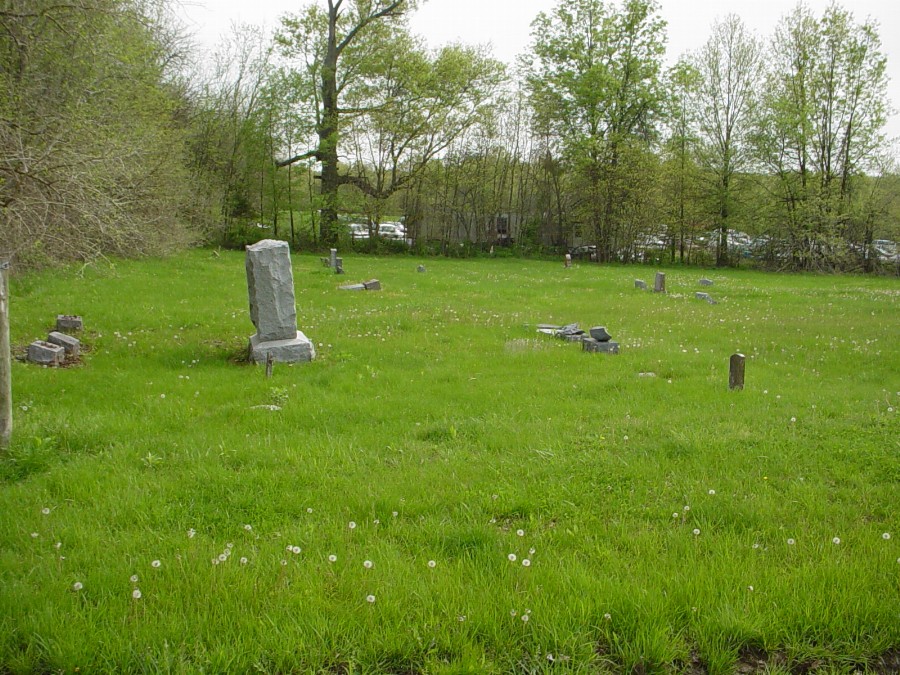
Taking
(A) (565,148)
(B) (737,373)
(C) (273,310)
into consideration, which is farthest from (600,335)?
(A) (565,148)

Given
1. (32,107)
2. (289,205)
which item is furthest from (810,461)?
(289,205)

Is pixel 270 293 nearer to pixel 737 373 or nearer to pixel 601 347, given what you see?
pixel 601 347

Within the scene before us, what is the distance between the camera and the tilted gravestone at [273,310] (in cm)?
959

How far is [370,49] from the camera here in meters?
34.7

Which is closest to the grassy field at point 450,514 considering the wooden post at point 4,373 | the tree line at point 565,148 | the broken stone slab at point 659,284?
the wooden post at point 4,373

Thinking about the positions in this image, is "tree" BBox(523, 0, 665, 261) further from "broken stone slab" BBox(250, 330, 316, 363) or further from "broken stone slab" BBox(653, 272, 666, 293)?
"broken stone slab" BBox(250, 330, 316, 363)

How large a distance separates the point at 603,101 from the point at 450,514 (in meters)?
36.8

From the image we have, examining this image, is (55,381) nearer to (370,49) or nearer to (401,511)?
(401,511)

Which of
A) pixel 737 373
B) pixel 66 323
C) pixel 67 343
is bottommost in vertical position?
pixel 737 373

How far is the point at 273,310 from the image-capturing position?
32.0ft

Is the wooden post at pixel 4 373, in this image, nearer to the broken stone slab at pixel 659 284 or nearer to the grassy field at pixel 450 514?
the grassy field at pixel 450 514

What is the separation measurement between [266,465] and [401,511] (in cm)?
153

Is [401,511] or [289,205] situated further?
[289,205]

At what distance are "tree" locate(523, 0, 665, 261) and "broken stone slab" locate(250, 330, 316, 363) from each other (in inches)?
1187
